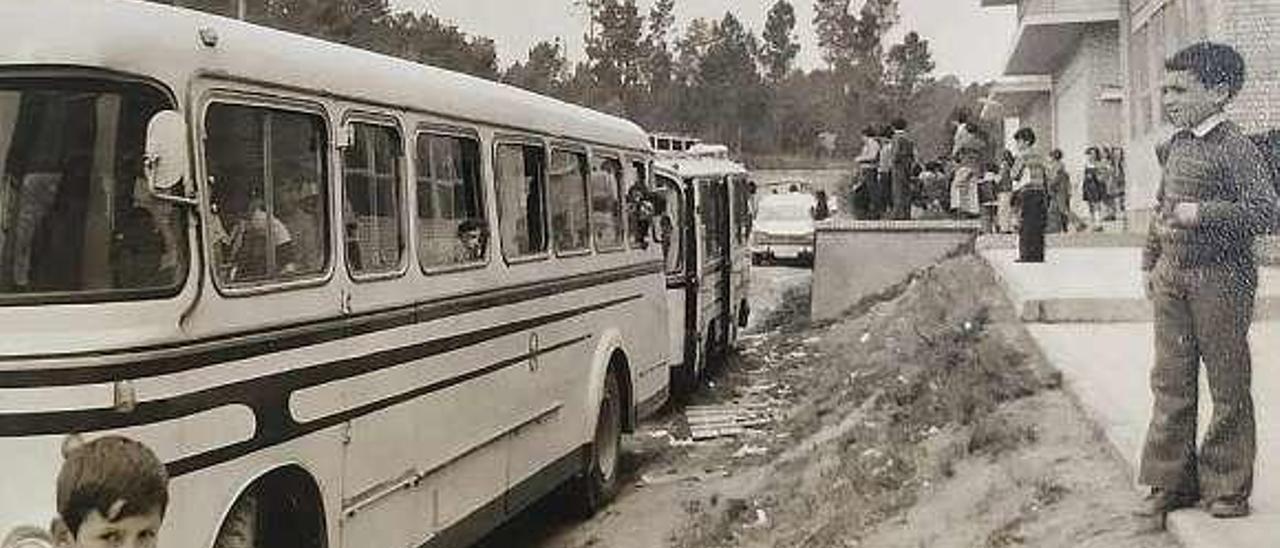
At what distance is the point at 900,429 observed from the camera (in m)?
10.1

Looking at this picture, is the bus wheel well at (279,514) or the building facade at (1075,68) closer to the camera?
the bus wheel well at (279,514)

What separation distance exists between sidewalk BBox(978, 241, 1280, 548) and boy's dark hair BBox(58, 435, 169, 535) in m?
3.50

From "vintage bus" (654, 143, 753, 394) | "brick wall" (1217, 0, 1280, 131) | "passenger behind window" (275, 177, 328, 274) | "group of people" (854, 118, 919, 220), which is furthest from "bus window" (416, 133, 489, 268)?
"group of people" (854, 118, 919, 220)

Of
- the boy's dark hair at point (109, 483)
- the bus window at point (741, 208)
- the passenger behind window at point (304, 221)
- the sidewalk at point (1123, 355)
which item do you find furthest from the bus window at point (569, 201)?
the bus window at point (741, 208)

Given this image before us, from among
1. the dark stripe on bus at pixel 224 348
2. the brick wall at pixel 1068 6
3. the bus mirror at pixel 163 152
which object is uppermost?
the brick wall at pixel 1068 6

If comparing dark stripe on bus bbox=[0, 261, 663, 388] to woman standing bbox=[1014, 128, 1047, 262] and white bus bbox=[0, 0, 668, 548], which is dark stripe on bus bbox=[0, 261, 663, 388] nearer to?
white bus bbox=[0, 0, 668, 548]

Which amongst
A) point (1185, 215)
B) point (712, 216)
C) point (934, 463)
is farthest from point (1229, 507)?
point (712, 216)

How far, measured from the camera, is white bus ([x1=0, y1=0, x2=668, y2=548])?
4770 mm

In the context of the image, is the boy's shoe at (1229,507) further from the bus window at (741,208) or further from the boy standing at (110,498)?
the bus window at (741,208)

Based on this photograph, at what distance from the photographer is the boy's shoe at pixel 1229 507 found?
228 inches

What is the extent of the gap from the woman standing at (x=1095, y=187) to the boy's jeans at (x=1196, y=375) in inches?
867

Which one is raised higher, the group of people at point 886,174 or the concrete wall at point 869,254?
the group of people at point 886,174

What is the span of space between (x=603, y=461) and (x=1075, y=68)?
29.5 m

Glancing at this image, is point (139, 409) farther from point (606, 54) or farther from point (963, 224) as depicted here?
point (606, 54)
